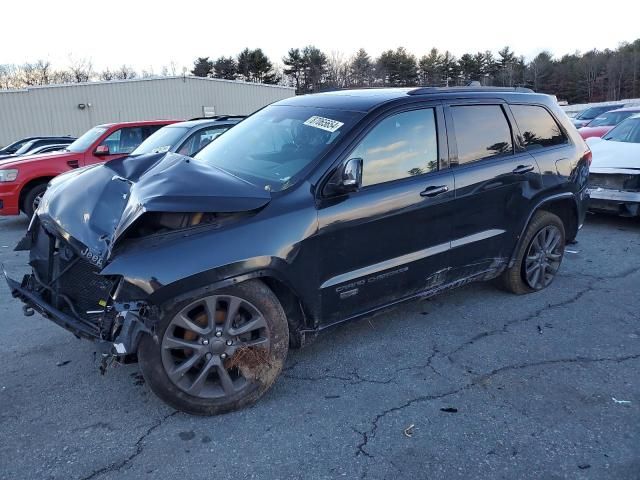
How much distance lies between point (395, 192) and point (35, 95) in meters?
31.4

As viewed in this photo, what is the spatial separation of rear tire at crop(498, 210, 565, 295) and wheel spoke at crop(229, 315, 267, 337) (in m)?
2.66

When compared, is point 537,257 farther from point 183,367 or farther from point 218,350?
point 183,367

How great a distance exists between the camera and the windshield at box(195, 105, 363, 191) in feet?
11.3

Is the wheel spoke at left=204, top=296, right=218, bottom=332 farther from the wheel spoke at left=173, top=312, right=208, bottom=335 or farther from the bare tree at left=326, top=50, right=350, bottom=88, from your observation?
the bare tree at left=326, top=50, right=350, bottom=88

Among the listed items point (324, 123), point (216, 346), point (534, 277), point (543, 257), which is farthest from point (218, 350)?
point (543, 257)

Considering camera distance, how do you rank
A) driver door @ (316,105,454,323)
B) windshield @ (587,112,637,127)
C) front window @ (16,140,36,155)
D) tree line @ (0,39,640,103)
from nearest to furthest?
driver door @ (316,105,454,323), windshield @ (587,112,637,127), front window @ (16,140,36,155), tree line @ (0,39,640,103)

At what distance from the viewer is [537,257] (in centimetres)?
489

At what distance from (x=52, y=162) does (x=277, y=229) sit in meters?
7.06

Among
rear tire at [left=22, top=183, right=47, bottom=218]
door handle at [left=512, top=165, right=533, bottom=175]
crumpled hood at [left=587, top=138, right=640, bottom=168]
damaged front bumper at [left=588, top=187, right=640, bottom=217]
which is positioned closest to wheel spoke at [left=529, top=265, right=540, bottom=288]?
door handle at [left=512, top=165, right=533, bottom=175]

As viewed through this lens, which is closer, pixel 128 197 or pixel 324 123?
pixel 128 197

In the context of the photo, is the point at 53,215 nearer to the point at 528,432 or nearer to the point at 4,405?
the point at 4,405

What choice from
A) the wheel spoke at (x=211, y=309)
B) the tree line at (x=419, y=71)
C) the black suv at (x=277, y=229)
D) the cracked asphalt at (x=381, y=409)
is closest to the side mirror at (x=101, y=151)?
the cracked asphalt at (x=381, y=409)

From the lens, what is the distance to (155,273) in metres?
2.72

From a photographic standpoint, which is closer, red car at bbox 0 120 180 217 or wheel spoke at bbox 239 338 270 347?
wheel spoke at bbox 239 338 270 347
